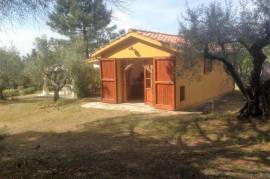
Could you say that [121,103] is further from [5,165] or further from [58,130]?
[5,165]

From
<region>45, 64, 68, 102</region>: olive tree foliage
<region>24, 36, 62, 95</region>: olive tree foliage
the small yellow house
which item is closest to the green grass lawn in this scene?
the small yellow house

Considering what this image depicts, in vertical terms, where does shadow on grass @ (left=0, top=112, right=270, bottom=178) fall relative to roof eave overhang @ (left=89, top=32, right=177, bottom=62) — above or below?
below

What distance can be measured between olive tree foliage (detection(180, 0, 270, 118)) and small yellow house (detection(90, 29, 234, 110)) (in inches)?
89.0

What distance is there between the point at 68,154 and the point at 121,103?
31.0ft

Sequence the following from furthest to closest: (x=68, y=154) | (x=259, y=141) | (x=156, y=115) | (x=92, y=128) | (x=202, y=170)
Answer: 1. (x=156, y=115)
2. (x=92, y=128)
3. (x=259, y=141)
4. (x=68, y=154)
5. (x=202, y=170)

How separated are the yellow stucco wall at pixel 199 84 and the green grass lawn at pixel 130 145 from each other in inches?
50.0

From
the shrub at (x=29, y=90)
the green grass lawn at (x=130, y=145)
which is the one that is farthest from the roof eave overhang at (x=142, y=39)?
the shrub at (x=29, y=90)

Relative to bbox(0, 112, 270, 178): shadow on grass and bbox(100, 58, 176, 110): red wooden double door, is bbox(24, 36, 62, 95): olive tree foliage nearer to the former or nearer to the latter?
bbox(100, 58, 176, 110): red wooden double door

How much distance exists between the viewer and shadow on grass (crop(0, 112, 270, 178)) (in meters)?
5.64

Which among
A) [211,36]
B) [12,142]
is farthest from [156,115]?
[12,142]

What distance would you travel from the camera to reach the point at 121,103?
1708cm

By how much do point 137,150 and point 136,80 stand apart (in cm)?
1063

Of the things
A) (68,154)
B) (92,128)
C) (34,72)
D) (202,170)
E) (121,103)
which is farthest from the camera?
(34,72)

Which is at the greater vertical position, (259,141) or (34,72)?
(34,72)
